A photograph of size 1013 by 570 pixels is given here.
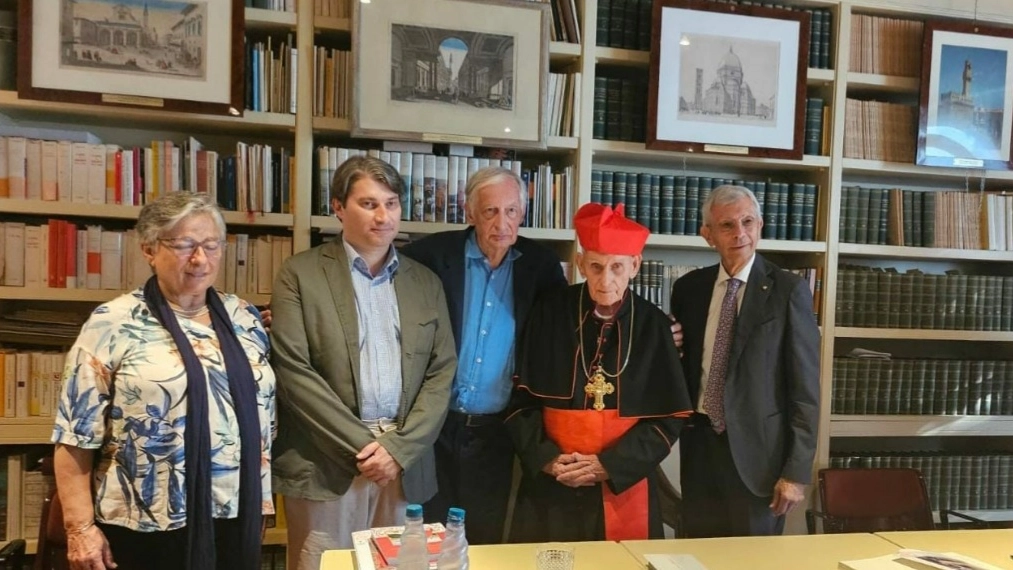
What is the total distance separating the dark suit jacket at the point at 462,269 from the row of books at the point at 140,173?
75 centimetres

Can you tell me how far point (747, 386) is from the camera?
7.01 ft

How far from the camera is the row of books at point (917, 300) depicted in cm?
320

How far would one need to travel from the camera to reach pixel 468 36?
2781 mm

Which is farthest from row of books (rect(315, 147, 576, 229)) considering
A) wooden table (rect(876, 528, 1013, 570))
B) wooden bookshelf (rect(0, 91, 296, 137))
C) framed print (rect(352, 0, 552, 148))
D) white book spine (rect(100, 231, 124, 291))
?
wooden table (rect(876, 528, 1013, 570))

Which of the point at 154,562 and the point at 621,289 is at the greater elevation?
the point at 621,289

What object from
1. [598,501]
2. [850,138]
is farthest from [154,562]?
[850,138]

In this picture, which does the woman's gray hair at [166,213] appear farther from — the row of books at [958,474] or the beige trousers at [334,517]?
the row of books at [958,474]

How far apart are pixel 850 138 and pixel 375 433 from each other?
251 cm

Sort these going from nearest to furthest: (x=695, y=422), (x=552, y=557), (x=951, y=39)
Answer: (x=552, y=557) → (x=695, y=422) → (x=951, y=39)

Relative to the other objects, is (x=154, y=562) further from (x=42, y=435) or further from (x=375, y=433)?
(x=42, y=435)

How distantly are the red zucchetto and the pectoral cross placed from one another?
0.38 meters

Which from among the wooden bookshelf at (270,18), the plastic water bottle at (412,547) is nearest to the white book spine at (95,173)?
the wooden bookshelf at (270,18)

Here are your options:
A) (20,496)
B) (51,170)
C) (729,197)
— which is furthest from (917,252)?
(20,496)

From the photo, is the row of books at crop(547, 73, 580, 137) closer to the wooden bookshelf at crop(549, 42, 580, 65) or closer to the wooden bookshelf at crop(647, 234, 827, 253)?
the wooden bookshelf at crop(549, 42, 580, 65)
